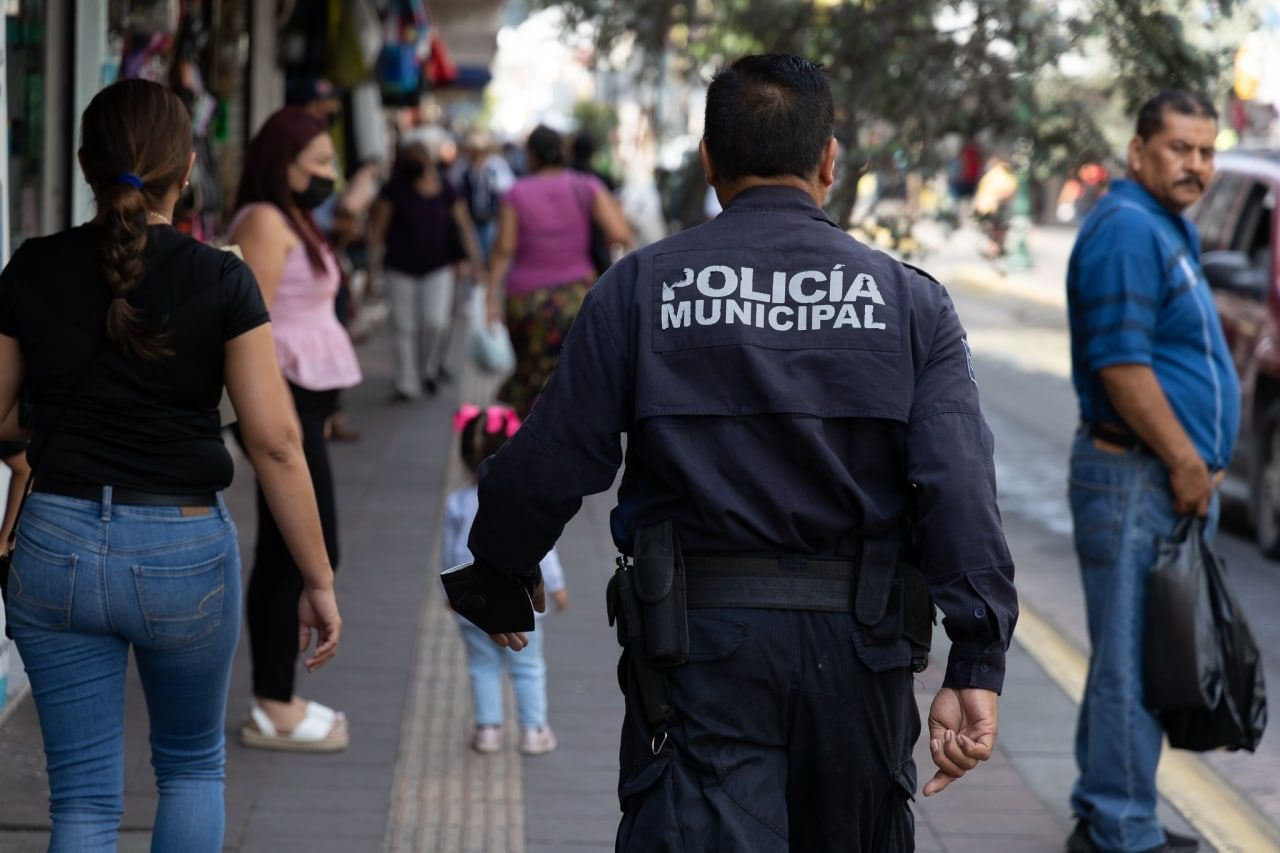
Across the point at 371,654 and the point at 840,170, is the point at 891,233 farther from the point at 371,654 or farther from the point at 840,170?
the point at 371,654

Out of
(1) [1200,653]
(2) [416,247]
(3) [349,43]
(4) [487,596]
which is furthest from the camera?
(2) [416,247]

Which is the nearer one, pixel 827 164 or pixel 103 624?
pixel 827 164

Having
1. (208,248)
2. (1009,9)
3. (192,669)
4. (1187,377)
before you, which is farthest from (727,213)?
(1009,9)

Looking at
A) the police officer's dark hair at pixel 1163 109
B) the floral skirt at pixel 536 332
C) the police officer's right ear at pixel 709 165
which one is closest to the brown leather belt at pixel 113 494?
the police officer's right ear at pixel 709 165

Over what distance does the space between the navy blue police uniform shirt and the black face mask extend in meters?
2.49

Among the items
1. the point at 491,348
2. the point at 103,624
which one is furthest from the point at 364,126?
the point at 103,624

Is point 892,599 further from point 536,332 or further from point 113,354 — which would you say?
point 536,332

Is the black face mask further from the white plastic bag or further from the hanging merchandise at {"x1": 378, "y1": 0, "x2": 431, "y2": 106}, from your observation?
the hanging merchandise at {"x1": 378, "y1": 0, "x2": 431, "y2": 106}

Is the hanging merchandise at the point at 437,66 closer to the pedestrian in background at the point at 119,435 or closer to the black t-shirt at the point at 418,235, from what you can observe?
the black t-shirt at the point at 418,235

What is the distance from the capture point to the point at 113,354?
10.9 feet

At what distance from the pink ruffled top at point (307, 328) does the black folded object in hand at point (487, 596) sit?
2348mm

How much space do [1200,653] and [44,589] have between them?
2.71 metres

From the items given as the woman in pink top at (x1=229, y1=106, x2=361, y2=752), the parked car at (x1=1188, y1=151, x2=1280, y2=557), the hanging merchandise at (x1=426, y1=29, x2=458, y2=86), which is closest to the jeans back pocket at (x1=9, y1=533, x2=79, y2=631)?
the woman in pink top at (x1=229, y1=106, x2=361, y2=752)

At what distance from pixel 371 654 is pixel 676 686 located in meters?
3.86
